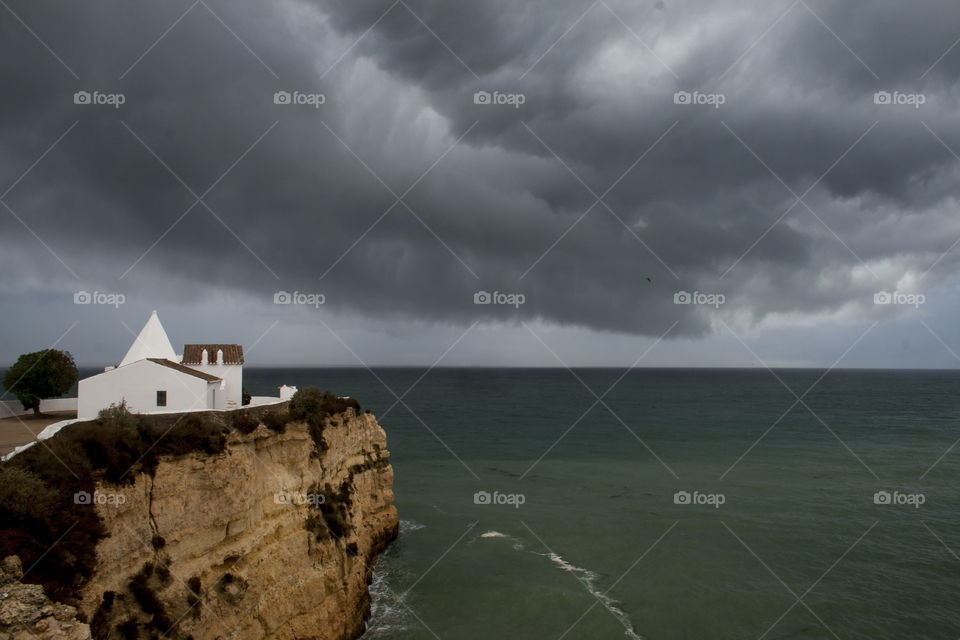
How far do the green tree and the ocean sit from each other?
63.9 ft

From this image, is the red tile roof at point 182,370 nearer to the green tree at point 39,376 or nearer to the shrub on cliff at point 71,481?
the shrub on cliff at point 71,481

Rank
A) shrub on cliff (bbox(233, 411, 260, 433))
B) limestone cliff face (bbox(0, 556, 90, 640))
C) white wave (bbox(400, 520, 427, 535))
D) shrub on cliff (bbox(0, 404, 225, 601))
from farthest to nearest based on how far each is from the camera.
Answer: white wave (bbox(400, 520, 427, 535)) < shrub on cliff (bbox(233, 411, 260, 433)) < shrub on cliff (bbox(0, 404, 225, 601)) < limestone cliff face (bbox(0, 556, 90, 640))

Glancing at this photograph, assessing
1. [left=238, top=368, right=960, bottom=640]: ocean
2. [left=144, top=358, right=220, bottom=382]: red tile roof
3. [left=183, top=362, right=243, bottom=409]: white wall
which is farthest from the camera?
[left=183, top=362, right=243, bottom=409]: white wall

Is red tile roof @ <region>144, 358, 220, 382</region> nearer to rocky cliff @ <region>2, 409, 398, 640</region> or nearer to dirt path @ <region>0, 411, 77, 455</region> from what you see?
dirt path @ <region>0, 411, 77, 455</region>

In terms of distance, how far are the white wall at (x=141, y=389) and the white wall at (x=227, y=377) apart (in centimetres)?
374

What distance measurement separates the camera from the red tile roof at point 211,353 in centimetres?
2623

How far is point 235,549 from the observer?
17016 millimetres

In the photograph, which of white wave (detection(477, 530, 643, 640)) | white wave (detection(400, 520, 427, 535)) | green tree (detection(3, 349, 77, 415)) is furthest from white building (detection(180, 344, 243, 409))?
white wave (detection(477, 530, 643, 640))

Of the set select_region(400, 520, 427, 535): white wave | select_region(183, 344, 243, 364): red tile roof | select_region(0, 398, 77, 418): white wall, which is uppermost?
select_region(183, 344, 243, 364): red tile roof

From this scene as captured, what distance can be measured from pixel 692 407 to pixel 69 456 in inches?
4377

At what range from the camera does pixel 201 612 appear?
15484 millimetres

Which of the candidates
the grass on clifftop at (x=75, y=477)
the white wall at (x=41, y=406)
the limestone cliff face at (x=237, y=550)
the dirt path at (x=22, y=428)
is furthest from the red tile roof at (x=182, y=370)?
the white wall at (x=41, y=406)

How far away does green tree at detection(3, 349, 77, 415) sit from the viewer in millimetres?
26859

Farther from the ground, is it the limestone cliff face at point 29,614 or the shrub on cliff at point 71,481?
the shrub on cliff at point 71,481
